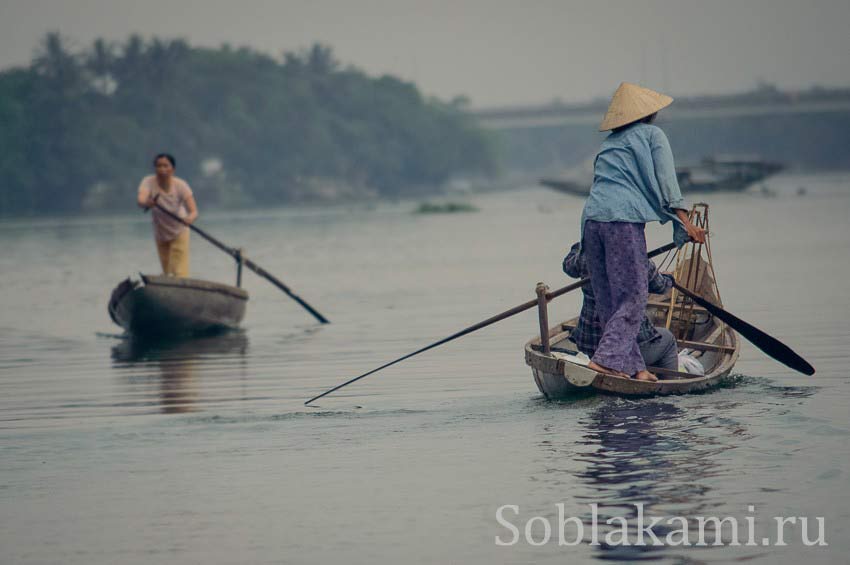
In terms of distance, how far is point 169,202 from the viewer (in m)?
14.7

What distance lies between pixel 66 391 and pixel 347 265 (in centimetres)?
1694

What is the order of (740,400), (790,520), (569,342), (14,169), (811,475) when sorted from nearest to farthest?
(790,520), (811,475), (740,400), (569,342), (14,169)

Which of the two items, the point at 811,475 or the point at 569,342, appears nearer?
the point at 811,475

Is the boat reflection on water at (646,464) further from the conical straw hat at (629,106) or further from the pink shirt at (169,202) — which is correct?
the pink shirt at (169,202)

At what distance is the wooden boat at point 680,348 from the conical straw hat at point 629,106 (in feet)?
2.43

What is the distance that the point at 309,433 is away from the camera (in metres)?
8.65

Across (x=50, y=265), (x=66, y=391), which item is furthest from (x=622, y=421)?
(x=50, y=265)

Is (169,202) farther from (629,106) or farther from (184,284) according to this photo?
(629,106)

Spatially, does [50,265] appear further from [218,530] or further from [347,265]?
[218,530]

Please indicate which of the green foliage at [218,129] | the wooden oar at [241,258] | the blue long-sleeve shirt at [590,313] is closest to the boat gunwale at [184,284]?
the wooden oar at [241,258]

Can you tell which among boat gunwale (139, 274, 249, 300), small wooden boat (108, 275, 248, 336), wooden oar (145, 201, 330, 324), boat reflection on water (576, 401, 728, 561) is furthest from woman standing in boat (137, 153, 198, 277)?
boat reflection on water (576, 401, 728, 561)

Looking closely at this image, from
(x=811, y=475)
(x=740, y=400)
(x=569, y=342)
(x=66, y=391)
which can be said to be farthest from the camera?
(x=66, y=391)

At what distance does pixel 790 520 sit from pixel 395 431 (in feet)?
9.67

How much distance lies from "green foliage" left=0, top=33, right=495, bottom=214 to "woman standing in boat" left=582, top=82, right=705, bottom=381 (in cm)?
7198
